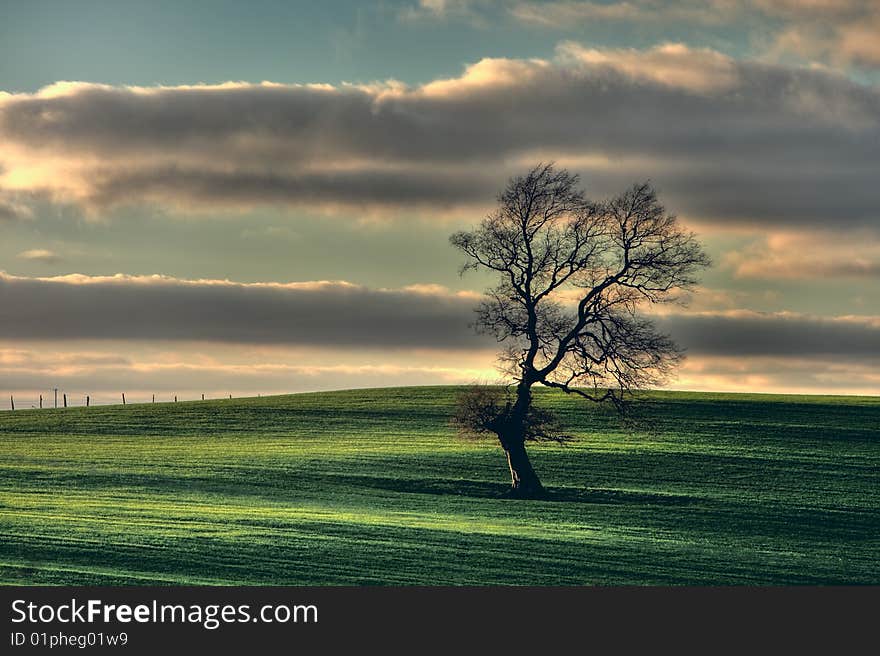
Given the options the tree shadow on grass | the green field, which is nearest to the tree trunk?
the tree shadow on grass

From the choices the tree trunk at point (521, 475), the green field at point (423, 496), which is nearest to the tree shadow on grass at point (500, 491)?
the green field at point (423, 496)

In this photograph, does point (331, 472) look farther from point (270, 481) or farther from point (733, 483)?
point (733, 483)

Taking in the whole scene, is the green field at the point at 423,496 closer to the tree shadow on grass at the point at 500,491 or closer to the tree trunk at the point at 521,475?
the tree shadow on grass at the point at 500,491

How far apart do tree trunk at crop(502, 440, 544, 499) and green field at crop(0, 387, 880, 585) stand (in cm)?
101

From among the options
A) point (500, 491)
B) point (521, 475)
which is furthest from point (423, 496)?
point (521, 475)

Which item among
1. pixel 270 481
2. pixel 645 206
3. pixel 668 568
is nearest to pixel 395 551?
pixel 668 568

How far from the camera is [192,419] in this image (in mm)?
66875

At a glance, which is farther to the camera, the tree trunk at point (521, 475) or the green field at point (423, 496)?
the tree trunk at point (521, 475)

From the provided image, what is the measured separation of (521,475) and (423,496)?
437 cm

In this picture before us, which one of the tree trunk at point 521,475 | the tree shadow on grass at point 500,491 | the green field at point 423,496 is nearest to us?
the green field at point 423,496

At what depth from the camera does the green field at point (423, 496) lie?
27078mm

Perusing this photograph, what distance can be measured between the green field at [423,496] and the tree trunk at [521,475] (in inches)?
39.8

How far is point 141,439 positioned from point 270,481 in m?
Result: 17.3

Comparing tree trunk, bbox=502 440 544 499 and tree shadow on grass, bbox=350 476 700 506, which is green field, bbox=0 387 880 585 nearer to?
tree shadow on grass, bbox=350 476 700 506
